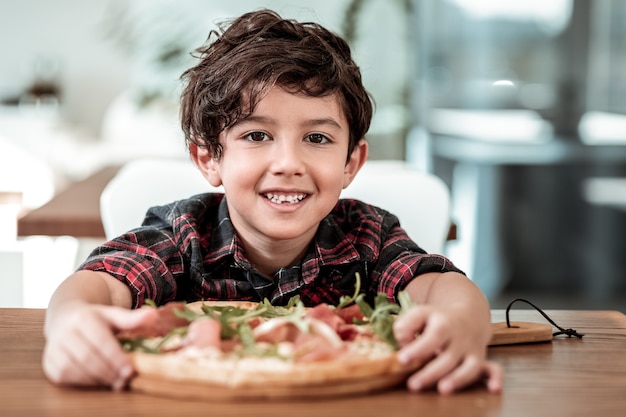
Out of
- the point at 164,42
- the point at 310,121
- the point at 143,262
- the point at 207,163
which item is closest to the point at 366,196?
the point at 207,163

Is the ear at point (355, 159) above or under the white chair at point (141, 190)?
above

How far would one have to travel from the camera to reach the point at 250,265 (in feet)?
5.02

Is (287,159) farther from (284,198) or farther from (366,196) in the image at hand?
(366,196)

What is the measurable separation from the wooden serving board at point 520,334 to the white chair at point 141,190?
92cm

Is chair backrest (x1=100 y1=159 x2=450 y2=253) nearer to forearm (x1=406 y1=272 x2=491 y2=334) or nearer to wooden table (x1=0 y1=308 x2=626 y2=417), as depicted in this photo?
forearm (x1=406 y1=272 x2=491 y2=334)

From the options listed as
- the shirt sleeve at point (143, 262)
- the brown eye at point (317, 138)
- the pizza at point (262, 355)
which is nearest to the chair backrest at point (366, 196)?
the shirt sleeve at point (143, 262)

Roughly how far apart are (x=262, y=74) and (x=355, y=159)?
0.31 m

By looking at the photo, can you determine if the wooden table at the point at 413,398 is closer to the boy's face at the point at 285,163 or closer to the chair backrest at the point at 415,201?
the boy's face at the point at 285,163

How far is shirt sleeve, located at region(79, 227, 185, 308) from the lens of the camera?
52.4 inches

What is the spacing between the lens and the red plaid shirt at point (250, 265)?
146cm

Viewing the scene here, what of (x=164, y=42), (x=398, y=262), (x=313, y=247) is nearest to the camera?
(x=398, y=262)

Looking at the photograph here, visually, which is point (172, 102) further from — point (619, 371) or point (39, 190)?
point (619, 371)

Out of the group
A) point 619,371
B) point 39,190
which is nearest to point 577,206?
point 39,190

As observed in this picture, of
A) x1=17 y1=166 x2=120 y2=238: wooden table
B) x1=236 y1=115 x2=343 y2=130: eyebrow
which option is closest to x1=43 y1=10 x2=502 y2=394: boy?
x1=236 y1=115 x2=343 y2=130: eyebrow
